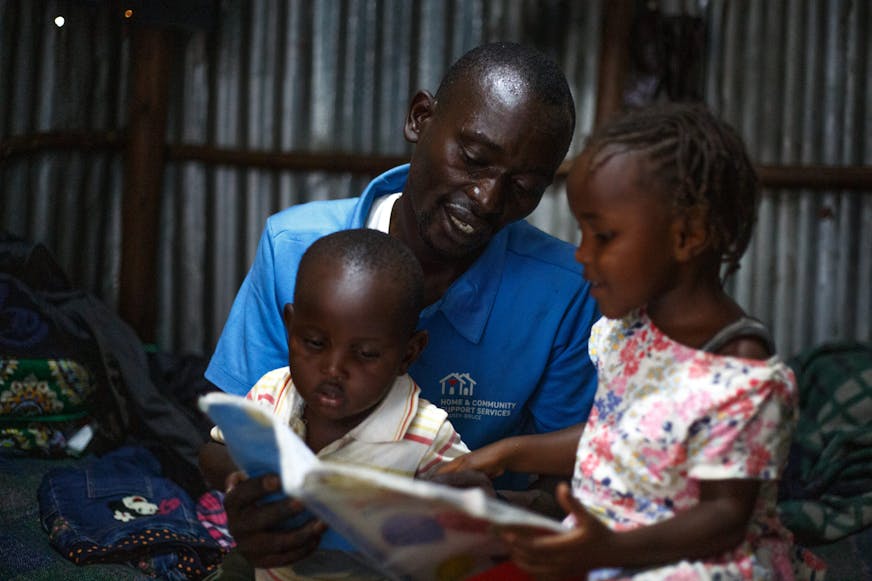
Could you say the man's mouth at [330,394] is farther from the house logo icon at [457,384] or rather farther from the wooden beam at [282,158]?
the wooden beam at [282,158]

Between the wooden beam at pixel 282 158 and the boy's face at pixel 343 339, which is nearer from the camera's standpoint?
the boy's face at pixel 343 339

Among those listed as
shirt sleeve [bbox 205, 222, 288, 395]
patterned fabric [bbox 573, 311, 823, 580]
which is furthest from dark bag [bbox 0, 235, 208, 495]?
patterned fabric [bbox 573, 311, 823, 580]

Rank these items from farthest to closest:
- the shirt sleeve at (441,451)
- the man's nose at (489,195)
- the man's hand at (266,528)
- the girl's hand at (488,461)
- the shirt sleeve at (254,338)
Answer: the shirt sleeve at (254,338) → the man's nose at (489,195) → the shirt sleeve at (441,451) → the girl's hand at (488,461) → the man's hand at (266,528)

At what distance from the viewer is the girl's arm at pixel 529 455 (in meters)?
1.96

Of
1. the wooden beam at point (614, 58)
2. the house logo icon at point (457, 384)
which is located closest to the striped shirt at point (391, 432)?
the house logo icon at point (457, 384)

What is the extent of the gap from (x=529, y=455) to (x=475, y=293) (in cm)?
57

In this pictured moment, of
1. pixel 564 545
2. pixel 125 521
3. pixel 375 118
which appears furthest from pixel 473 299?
pixel 375 118

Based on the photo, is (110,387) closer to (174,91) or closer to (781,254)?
(174,91)

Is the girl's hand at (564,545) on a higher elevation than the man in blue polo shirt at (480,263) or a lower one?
lower

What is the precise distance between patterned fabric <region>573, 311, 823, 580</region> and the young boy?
0.38 m

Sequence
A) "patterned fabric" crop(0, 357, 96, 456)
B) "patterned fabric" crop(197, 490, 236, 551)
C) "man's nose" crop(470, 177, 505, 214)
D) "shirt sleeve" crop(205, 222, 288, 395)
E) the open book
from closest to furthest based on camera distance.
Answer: the open book
"man's nose" crop(470, 177, 505, 214)
"shirt sleeve" crop(205, 222, 288, 395)
"patterned fabric" crop(197, 490, 236, 551)
"patterned fabric" crop(0, 357, 96, 456)

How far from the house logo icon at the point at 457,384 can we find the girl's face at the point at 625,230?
31.0 inches

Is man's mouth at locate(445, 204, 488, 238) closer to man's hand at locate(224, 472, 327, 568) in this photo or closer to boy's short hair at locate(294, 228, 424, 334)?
boy's short hair at locate(294, 228, 424, 334)

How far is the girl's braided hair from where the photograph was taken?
65.5 inches
